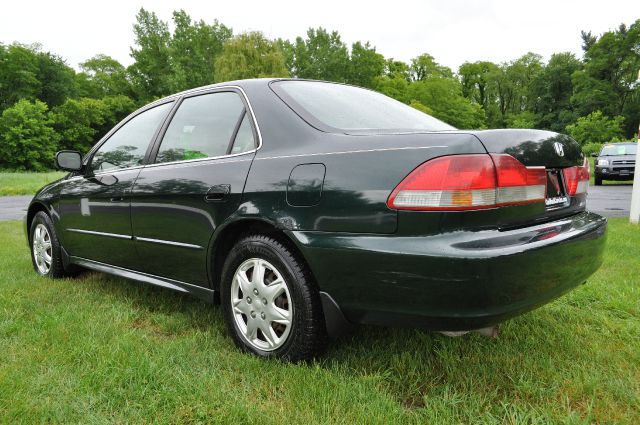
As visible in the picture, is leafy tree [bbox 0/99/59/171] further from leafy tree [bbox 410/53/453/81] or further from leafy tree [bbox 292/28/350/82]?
leafy tree [bbox 410/53/453/81]

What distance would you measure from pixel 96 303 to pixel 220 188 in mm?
1542

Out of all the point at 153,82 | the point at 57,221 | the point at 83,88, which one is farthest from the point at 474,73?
the point at 57,221

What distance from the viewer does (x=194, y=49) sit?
46156 millimetres

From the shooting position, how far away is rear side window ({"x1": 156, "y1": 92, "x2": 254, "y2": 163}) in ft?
8.44

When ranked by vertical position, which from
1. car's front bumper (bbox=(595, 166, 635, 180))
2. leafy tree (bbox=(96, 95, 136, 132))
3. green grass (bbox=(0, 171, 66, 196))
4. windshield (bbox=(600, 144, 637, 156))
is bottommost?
green grass (bbox=(0, 171, 66, 196))

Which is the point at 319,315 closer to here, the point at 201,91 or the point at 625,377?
the point at 625,377

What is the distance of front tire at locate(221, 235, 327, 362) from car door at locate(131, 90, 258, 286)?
0.81 ft

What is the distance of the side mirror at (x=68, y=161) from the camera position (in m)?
3.62

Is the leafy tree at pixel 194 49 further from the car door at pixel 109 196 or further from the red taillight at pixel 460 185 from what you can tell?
the red taillight at pixel 460 185

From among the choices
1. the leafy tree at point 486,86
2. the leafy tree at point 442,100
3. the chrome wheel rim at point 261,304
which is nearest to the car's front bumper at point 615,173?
the chrome wheel rim at point 261,304

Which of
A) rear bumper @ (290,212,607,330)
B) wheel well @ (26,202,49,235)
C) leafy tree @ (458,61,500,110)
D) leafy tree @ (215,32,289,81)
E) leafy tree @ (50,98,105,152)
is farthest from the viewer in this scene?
leafy tree @ (458,61,500,110)

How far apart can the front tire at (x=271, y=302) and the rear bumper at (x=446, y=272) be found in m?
0.13

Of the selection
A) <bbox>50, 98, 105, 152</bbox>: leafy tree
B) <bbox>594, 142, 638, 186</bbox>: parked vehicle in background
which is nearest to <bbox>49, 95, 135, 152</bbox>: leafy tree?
<bbox>50, 98, 105, 152</bbox>: leafy tree

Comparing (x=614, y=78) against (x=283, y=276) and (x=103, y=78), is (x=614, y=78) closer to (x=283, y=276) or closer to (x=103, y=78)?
(x=283, y=276)
